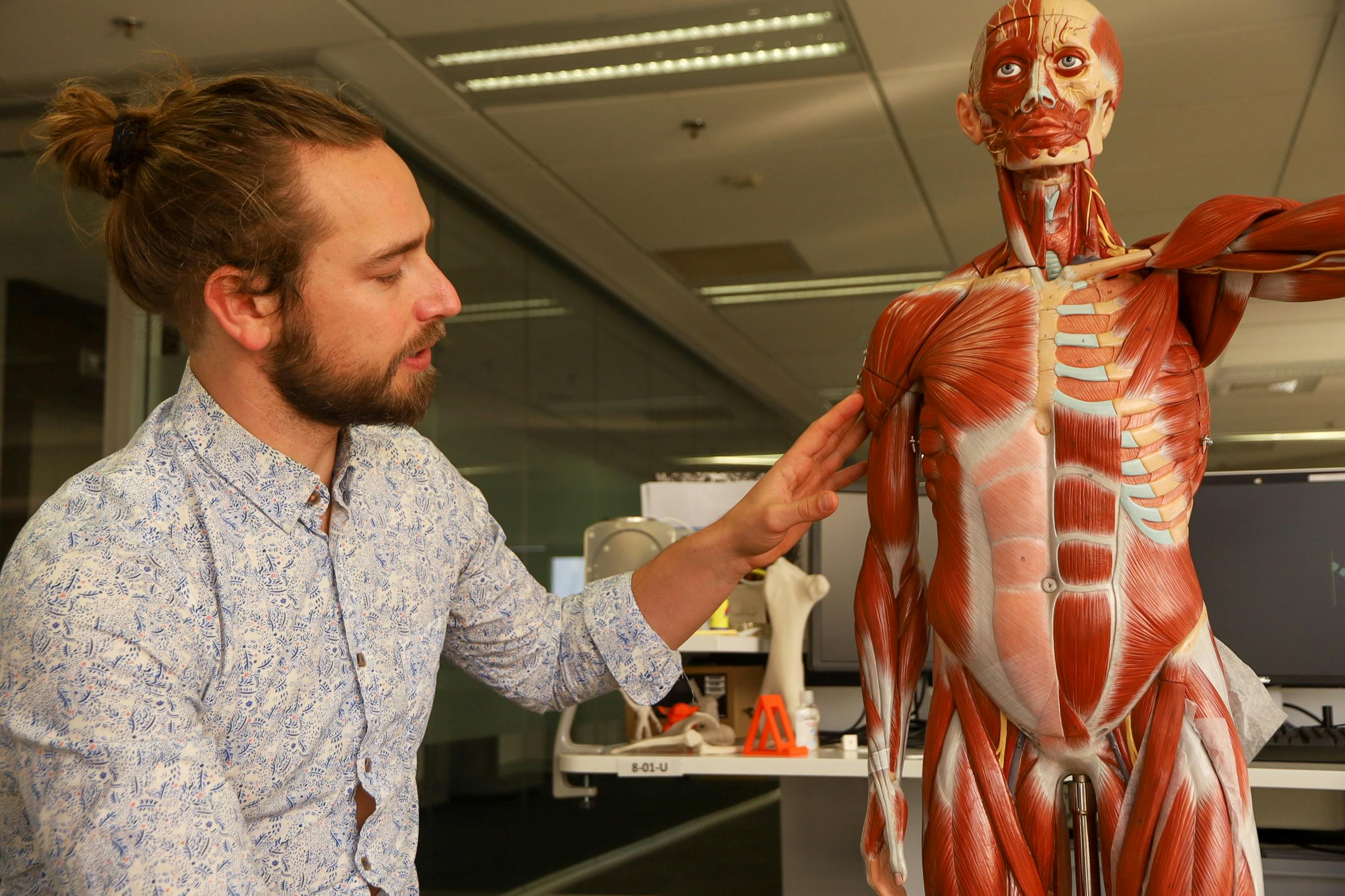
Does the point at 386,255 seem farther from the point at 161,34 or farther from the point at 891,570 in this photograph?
the point at 161,34

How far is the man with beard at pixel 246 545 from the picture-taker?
41.8 inches

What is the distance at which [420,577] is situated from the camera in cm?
146

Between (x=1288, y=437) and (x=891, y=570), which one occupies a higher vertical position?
(x=1288, y=437)

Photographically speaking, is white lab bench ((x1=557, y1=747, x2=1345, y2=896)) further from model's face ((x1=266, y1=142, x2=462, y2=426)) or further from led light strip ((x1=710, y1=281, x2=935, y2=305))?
led light strip ((x1=710, y1=281, x2=935, y2=305))

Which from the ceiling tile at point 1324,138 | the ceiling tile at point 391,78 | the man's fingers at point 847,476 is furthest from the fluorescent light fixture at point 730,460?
the man's fingers at point 847,476

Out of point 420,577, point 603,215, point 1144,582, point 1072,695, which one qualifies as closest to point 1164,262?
point 1144,582

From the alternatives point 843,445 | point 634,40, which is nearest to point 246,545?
point 843,445

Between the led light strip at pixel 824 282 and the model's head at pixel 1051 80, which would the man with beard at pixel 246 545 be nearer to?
the model's head at pixel 1051 80

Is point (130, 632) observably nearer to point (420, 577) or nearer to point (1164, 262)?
point (420, 577)

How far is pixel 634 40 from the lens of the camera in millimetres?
4059

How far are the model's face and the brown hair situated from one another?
22mm

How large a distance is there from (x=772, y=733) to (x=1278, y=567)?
122cm

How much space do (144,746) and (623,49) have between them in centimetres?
349

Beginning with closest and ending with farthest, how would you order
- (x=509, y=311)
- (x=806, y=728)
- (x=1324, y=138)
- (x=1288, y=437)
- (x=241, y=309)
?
(x=241, y=309) → (x=806, y=728) → (x=1324, y=138) → (x=509, y=311) → (x=1288, y=437)
